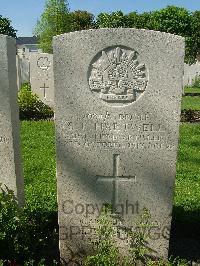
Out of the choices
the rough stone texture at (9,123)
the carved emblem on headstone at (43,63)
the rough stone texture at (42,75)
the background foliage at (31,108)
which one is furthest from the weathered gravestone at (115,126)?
the carved emblem on headstone at (43,63)

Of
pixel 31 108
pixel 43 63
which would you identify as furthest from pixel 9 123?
pixel 43 63

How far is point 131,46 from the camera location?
10.8 ft

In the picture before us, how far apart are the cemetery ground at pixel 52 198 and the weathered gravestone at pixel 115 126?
37 centimetres

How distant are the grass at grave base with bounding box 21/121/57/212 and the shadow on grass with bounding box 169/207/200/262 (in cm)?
142

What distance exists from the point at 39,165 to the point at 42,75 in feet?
23.0

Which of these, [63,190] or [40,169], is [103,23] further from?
[63,190]

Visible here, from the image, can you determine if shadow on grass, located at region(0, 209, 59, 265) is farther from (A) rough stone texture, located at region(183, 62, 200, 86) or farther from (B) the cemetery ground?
(A) rough stone texture, located at region(183, 62, 200, 86)

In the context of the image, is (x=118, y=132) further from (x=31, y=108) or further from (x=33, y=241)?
(x=31, y=108)

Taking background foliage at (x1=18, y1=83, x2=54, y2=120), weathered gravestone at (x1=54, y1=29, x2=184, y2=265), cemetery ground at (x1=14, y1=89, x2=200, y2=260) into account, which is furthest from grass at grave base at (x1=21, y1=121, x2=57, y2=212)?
background foliage at (x1=18, y1=83, x2=54, y2=120)

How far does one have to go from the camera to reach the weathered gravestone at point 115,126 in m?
3.31

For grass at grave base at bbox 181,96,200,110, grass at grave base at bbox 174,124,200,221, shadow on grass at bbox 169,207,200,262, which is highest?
grass at grave base at bbox 181,96,200,110

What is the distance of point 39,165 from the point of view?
22.0 feet

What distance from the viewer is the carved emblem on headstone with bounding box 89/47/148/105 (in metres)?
3.33

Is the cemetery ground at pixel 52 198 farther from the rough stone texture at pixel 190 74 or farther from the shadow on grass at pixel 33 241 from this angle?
the rough stone texture at pixel 190 74
